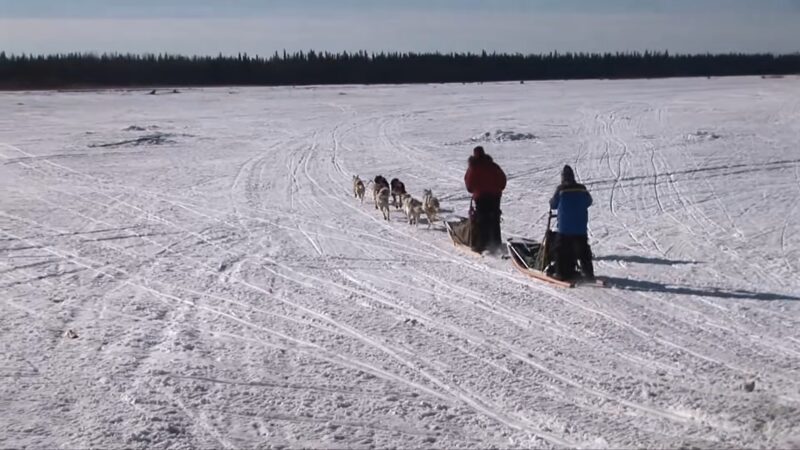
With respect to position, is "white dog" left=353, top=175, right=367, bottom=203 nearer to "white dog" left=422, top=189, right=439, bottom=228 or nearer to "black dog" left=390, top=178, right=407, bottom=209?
"black dog" left=390, top=178, right=407, bottom=209

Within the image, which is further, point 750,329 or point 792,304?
point 792,304

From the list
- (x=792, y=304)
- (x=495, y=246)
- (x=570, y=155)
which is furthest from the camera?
(x=570, y=155)

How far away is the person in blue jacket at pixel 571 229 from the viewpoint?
391 inches

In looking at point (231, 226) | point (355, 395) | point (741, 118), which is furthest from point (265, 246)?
point (741, 118)

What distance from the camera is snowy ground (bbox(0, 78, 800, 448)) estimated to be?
6.21 m

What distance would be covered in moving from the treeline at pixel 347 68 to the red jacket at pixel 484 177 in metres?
65.2

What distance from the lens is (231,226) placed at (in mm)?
13836

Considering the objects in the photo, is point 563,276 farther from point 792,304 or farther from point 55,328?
point 55,328

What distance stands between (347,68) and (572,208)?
81.4 meters

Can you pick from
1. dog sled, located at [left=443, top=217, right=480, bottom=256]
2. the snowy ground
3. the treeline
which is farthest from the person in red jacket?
the treeline

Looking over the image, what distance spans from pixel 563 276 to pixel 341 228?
15.3 feet

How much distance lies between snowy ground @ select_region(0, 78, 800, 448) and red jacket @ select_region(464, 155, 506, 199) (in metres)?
0.85

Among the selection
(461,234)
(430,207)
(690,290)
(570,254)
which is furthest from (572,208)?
(430,207)

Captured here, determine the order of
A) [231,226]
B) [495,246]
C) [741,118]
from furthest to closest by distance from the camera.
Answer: [741,118] < [231,226] < [495,246]
